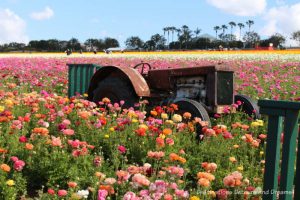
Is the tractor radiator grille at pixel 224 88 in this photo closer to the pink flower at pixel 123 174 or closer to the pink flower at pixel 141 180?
the pink flower at pixel 123 174

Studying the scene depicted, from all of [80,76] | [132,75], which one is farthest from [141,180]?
[80,76]

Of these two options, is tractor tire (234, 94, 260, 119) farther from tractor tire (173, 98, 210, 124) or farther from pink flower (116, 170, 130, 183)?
pink flower (116, 170, 130, 183)

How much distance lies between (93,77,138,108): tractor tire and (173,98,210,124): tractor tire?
95 cm

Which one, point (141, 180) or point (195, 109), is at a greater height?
point (195, 109)

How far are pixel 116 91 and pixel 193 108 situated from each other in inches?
61.8

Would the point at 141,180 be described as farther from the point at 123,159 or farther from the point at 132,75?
the point at 132,75

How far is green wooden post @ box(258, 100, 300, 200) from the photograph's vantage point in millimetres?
2477

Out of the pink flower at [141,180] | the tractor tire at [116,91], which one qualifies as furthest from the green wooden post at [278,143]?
the tractor tire at [116,91]

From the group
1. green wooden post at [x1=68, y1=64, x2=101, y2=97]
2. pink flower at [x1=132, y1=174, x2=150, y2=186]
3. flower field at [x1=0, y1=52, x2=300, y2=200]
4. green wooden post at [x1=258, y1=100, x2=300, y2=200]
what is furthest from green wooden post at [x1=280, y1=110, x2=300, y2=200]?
green wooden post at [x1=68, y1=64, x2=101, y2=97]

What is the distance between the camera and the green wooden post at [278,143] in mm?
2477

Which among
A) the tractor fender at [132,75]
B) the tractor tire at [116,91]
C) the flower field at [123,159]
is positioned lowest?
the flower field at [123,159]

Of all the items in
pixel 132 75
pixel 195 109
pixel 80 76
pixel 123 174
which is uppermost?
pixel 132 75

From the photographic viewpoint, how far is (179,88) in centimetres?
639

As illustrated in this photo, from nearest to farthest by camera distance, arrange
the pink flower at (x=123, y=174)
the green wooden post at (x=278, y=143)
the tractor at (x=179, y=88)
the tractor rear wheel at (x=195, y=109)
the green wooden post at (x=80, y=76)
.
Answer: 1. the green wooden post at (x=278, y=143)
2. the pink flower at (x=123, y=174)
3. the tractor rear wheel at (x=195, y=109)
4. the tractor at (x=179, y=88)
5. the green wooden post at (x=80, y=76)
